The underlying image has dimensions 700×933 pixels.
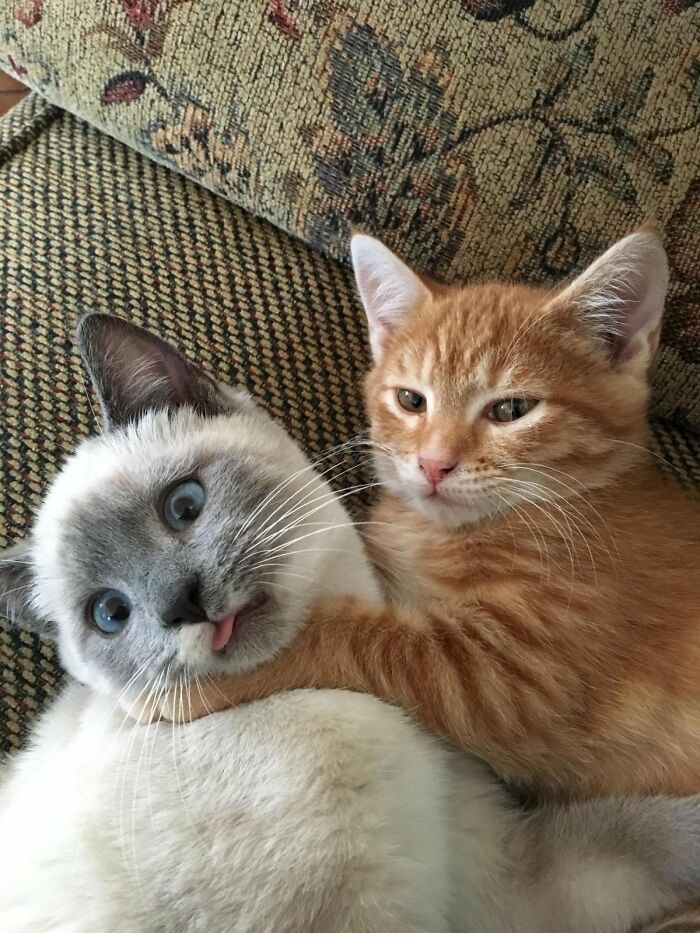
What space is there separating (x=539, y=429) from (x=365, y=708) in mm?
410

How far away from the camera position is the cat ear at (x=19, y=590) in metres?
0.89

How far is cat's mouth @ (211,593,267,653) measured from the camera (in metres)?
0.78

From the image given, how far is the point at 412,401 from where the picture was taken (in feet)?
3.55

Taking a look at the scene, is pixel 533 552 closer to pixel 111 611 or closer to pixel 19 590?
pixel 111 611

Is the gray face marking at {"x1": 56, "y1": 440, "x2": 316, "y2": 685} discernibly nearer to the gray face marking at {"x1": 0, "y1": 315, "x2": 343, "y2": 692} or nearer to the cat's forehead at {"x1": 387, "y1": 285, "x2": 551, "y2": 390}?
the gray face marking at {"x1": 0, "y1": 315, "x2": 343, "y2": 692}

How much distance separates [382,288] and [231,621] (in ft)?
1.85

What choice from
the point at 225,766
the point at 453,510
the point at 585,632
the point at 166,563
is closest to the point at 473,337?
the point at 453,510

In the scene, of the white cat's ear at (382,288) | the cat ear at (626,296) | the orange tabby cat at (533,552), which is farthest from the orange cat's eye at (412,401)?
the cat ear at (626,296)

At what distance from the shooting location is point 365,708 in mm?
806

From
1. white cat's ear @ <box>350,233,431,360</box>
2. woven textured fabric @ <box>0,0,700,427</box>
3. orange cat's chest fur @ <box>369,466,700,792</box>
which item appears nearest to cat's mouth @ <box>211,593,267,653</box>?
orange cat's chest fur @ <box>369,466,700,792</box>

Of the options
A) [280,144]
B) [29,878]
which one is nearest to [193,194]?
[280,144]

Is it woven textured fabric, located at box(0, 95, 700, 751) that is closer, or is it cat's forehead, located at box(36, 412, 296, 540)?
cat's forehead, located at box(36, 412, 296, 540)

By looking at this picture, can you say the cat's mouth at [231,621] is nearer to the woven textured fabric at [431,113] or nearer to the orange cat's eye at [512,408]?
the orange cat's eye at [512,408]

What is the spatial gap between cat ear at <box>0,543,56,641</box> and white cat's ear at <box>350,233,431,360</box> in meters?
0.59
